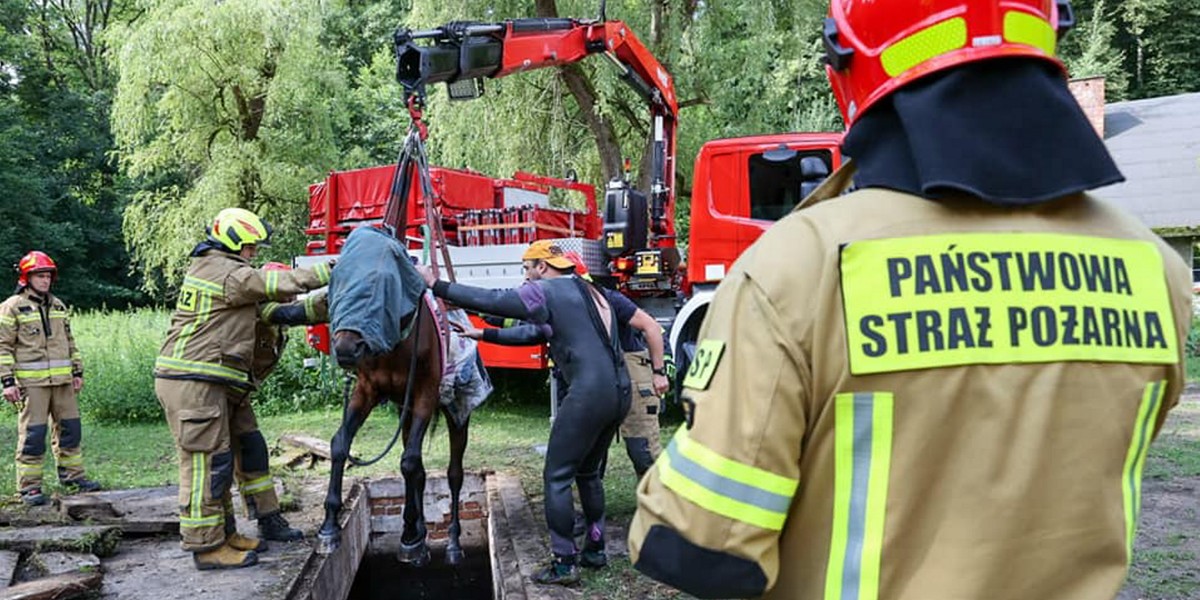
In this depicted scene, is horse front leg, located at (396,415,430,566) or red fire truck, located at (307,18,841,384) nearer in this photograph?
horse front leg, located at (396,415,430,566)

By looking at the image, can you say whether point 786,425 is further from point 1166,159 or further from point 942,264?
point 1166,159

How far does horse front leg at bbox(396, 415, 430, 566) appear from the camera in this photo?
5629 mm

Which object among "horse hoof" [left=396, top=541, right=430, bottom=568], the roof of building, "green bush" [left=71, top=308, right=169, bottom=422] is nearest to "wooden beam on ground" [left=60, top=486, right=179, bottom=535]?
"horse hoof" [left=396, top=541, right=430, bottom=568]

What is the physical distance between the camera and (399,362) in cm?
555

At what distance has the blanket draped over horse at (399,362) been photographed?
4.81 meters

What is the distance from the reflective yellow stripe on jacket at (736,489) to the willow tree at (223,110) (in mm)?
19086

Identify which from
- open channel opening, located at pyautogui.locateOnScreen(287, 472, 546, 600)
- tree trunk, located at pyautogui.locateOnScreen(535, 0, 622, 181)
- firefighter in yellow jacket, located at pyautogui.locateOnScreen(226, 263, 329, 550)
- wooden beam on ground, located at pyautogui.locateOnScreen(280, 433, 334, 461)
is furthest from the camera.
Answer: tree trunk, located at pyautogui.locateOnScreen(535, 0, 622, 181)

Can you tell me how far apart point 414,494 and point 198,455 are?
1334 millimetres

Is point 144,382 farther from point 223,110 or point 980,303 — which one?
point 980,303

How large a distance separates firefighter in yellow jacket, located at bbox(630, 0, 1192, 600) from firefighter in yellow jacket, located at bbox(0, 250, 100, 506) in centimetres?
737

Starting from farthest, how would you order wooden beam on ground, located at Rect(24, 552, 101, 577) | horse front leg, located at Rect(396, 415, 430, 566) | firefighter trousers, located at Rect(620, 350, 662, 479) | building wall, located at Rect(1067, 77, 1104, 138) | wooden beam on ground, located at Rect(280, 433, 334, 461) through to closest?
building wall, located at Rect(1067, 77, 1104, 138)
wooden beam on ground, located at Rect(280, 433, 334, 461)
firefighter trousers, located at Rect(620, 350, 662, 479)
horse front leg, located at Rect(396, 415, 430, 566)
wooden beam on ground, located at Rect(24, 552, 101, 577)

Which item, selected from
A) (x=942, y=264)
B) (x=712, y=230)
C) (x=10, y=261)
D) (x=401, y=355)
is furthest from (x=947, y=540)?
(x=10, y=261)

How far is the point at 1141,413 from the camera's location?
49.1 inches

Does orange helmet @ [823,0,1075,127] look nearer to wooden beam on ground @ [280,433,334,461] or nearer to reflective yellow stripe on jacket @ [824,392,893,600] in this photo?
reflective yellow stripe on jacket @ [824,392,893,600]
